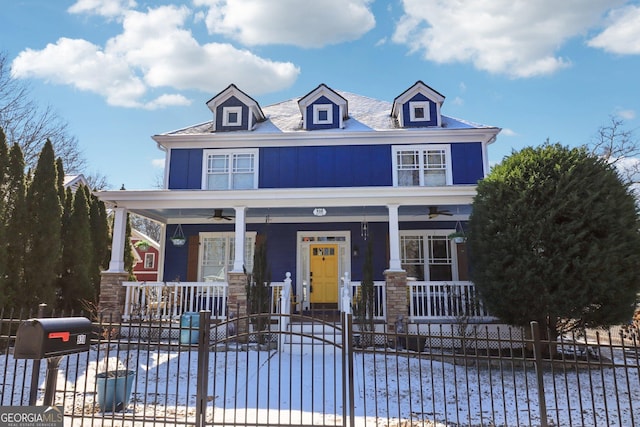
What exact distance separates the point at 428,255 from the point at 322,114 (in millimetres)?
5759

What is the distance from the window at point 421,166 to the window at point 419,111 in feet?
3.56

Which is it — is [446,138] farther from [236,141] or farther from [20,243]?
[20,243]

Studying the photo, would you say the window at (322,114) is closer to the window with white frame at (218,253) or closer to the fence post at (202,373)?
the window with white frame at (218,253)

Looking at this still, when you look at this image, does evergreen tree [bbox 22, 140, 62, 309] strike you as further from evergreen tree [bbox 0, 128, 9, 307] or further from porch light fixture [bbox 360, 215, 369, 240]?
porch light fixture [bbox 360, 215, 369, 240]

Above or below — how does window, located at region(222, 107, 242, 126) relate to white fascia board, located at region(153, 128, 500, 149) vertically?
above

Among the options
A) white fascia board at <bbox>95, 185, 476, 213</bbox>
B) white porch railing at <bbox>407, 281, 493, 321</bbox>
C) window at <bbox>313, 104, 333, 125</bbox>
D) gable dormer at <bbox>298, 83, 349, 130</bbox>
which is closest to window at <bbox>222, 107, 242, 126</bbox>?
gable dormer at <bbox>298, 83, 349, 130</bbox>

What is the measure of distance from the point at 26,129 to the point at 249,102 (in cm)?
1364

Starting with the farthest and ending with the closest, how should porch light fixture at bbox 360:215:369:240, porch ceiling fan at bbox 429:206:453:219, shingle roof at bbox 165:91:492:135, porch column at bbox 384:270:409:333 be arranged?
shingle roof at bbox 165:91:492:135 < porch light fixture at bbox 360:215:369:240 < porch ceiling fan at bbox 429:206:453:219 < porch column at bbox 384:270:409:333

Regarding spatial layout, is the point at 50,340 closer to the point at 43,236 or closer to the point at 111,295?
the point at 111,295

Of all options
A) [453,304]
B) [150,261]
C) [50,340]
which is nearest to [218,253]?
[453,304]

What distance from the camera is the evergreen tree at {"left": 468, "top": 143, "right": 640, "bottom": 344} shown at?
742 cm

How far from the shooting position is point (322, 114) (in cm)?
1380

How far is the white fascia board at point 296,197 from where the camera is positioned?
10.0 m

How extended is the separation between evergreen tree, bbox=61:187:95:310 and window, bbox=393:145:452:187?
9124mm
